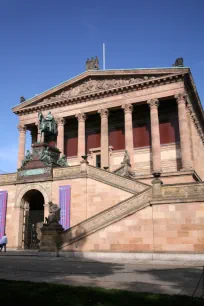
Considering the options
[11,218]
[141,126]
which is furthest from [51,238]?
[141,126]

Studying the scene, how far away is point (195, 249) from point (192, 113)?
2799cm

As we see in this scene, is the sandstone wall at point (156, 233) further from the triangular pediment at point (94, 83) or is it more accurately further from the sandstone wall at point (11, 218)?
the triangular pediment at point (94, 83)

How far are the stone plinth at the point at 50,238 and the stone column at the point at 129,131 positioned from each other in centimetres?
1916

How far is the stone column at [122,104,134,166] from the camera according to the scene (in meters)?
38.4

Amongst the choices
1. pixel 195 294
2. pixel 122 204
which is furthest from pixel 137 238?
pixel 195 294

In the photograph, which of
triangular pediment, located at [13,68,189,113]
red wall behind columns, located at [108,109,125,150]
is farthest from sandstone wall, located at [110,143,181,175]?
triangular pediment, located at [13,68,189,113]

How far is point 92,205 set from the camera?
2558cm

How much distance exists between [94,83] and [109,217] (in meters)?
27.4

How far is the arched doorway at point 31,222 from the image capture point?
27650 mm

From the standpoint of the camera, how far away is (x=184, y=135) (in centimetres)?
3584

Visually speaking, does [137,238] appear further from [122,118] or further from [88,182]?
[122,118]

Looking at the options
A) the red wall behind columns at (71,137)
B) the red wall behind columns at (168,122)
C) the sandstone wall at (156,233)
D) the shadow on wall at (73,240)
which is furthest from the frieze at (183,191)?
the red wall behind columns at (71,137)

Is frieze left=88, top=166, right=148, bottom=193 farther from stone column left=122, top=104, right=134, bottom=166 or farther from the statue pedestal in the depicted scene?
stone column left=122, top=104, right=134, bottom=166

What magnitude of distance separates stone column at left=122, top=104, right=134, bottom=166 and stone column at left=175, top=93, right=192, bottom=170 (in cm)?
605
